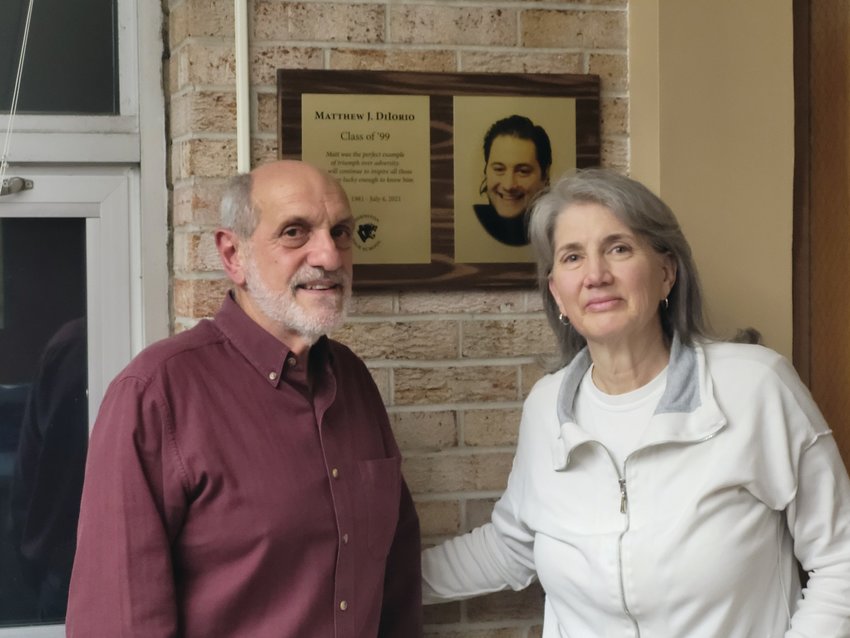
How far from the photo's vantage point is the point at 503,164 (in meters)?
2.17

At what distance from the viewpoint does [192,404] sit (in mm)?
1668

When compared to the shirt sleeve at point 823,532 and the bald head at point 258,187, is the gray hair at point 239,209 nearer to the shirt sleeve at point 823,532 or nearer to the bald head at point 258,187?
the bald head at point 258,187

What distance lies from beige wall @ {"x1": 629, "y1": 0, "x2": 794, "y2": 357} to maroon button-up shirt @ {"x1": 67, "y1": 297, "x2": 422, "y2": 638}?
2.81 ft

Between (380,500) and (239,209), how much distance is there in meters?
0.58

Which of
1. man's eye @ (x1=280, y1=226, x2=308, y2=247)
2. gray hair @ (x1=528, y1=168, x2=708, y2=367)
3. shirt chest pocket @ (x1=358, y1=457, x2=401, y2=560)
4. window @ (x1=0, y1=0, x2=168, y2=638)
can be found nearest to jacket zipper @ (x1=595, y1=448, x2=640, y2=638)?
gray hair @ (x1=528, y1=168, x2=708, y2=367)

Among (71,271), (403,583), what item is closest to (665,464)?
(403,583)

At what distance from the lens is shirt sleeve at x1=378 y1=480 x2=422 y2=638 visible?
6.60 feet

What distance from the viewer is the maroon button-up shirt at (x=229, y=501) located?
5.16 feet

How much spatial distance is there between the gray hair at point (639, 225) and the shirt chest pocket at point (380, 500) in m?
0.49

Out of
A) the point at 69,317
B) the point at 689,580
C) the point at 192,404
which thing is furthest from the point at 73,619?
the point at 689,580

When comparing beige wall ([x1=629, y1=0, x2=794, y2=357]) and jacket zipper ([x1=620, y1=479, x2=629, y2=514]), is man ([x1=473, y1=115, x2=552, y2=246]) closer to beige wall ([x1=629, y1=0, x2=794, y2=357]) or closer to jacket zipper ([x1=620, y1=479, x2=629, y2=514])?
beige wall ([x1=629, y1=0, x2=794, y2=357])

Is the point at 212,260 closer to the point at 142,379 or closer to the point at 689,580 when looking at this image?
the point at 142,379

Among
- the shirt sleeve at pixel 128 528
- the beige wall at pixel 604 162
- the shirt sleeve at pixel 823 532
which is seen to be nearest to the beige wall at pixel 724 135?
the beige wall at pixel 604 162

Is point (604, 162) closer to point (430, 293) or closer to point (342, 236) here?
point (430, 293)
